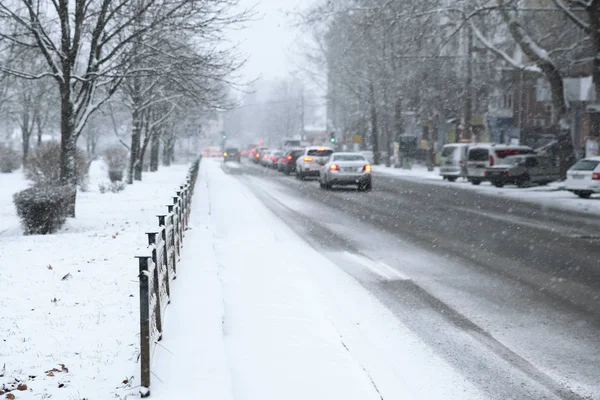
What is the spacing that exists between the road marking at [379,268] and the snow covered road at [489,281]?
0.02 meters

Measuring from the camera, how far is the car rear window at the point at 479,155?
30406mm

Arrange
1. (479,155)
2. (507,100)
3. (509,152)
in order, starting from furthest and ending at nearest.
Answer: (507,100) < (479,155) < (509,152)

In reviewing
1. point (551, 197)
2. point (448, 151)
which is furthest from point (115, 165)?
point (551, 197)

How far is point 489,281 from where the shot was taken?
9008 mm

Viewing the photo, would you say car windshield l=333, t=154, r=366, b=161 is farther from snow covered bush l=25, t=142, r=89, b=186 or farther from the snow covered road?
snow covered bush l=25, t=142, r=89, b=186

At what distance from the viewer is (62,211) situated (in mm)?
14688

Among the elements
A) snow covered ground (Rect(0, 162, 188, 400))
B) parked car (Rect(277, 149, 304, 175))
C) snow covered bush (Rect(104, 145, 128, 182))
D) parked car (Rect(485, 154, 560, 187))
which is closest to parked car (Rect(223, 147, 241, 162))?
parked car (Rect(277, 149, 304, 175))

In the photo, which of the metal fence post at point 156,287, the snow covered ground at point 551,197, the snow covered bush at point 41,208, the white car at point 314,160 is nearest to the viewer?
the metal fence post at point 156,287

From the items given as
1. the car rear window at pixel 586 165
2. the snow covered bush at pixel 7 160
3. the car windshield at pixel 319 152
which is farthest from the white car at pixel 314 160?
the snow covered bush at pixel 7 160

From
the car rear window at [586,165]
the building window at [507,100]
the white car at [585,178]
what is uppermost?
the building window at [507,100]

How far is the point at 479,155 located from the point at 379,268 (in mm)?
22036

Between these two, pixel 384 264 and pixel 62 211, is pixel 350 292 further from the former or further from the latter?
pixel 62 211

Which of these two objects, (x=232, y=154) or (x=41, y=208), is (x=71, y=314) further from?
(x=232, y=154)

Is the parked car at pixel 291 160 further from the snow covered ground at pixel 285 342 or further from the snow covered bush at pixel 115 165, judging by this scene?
the snow covered ground at pixel 285 342
